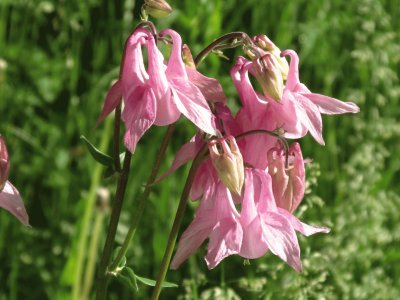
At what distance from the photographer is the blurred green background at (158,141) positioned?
304 centimetres

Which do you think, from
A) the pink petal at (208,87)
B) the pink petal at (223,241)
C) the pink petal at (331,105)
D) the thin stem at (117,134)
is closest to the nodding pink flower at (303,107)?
the pink petal at (331,105)

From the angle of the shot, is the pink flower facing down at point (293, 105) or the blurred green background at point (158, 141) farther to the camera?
the blurred green background at point (158, 141)

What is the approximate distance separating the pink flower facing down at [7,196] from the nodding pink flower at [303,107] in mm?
554

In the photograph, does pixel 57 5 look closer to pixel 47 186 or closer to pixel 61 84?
pixel 61 84

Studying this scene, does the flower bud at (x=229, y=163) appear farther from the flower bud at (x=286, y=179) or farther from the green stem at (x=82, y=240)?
the green stem at (x=82, y=240)

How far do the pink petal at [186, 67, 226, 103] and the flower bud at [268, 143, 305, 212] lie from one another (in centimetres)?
16

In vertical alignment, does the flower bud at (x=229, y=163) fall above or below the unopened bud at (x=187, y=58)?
below

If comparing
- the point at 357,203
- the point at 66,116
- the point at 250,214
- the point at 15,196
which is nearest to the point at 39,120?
the point at 66,116

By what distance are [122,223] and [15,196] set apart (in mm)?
1371

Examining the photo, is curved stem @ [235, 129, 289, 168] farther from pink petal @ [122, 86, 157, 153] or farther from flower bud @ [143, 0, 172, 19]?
flower bud @ [143, 0, 172, 19]

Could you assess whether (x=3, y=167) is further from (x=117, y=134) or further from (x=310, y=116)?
(x=310, y=116)

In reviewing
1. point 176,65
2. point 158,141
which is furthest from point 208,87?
point 158,141

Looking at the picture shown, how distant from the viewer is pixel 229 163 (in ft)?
5.63

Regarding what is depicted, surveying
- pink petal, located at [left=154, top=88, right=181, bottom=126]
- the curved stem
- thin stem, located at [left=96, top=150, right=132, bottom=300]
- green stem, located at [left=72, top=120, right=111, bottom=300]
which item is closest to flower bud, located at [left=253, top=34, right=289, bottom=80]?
the curved stem
